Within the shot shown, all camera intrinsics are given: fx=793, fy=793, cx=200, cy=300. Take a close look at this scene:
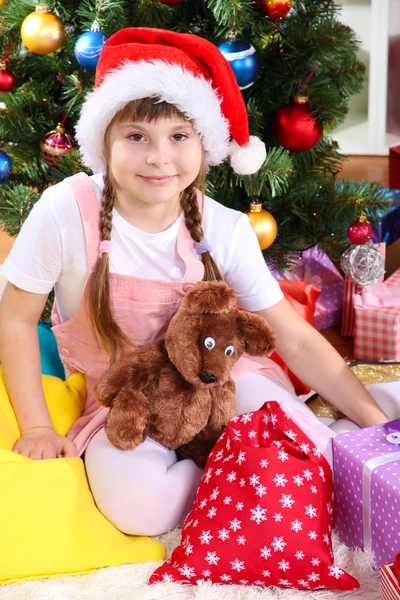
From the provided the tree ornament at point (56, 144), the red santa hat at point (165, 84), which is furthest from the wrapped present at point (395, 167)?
the red santa hat at point (165, 84)

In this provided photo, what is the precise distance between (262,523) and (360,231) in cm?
92

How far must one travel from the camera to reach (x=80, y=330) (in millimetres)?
1348

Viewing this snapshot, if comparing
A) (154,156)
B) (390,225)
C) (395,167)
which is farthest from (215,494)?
(395,167)

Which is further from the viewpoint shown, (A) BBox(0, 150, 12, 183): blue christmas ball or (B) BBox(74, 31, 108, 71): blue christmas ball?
(A) BBox(0, 150, 12, 183): blue christmas ball

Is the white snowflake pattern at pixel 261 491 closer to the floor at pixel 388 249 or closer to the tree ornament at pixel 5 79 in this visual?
the floor at pixel 388 249

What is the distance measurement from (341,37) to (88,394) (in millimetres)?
911

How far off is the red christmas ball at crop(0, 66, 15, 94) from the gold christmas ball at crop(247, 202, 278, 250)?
22.6 inches

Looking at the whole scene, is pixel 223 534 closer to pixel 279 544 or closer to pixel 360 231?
pixel 279 544

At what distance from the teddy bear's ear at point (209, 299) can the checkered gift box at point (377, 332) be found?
769 mm

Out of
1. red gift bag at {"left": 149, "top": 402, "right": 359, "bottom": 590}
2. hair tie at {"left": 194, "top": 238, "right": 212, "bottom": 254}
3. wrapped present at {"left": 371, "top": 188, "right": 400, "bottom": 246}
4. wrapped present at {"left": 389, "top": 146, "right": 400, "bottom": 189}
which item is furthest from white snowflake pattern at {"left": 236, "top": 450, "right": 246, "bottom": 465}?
wrapped present at {"left": 389, "top": 146, "right": 400, "bottom": 189}

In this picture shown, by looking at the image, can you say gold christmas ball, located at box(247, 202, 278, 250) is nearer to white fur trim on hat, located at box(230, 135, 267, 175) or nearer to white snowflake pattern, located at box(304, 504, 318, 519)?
white fur trim on hat, located at box(230, 135, 267, 175)

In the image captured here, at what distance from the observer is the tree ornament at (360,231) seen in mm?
1817

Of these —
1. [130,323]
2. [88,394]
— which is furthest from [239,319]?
[88,394]

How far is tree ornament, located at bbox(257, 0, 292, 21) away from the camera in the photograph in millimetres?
1540
